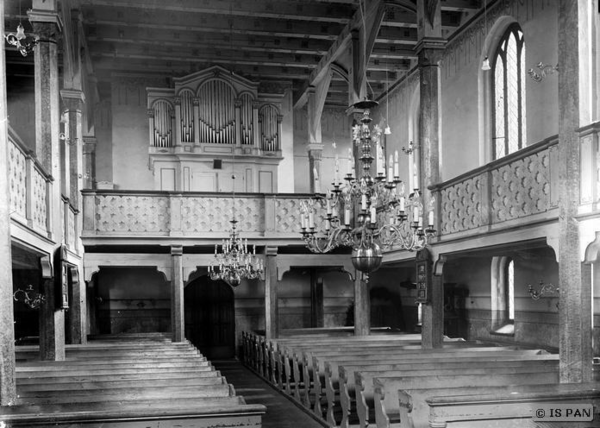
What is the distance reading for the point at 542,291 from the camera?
48.5 ft

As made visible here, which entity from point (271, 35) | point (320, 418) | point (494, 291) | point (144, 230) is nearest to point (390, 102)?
point (271, 35)

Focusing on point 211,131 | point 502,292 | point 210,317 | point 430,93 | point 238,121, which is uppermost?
point 238,121

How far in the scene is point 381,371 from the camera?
10.1 metres

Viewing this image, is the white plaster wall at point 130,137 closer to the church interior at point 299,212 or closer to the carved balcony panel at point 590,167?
the church interior at point 299,212

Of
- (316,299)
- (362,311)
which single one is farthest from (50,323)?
(316,299)

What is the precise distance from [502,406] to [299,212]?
41.2ft

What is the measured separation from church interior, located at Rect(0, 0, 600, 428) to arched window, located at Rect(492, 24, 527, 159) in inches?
2.9

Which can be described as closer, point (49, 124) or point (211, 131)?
point (49, 124)

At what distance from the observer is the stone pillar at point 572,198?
938cm

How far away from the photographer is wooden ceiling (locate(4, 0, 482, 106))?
681 inches

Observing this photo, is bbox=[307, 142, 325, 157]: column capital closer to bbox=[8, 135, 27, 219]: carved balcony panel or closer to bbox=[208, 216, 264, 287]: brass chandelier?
bbox=[208, 216, 264, 287]: brass chandelier

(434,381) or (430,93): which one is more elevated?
(430,93)

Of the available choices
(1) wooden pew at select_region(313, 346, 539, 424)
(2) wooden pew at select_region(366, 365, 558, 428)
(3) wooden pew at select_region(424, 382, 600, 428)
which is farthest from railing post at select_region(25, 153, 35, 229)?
(3) wooden pew at select_region(424, 382, 600, 428)

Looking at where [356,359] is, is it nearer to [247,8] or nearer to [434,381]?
[434,381]
